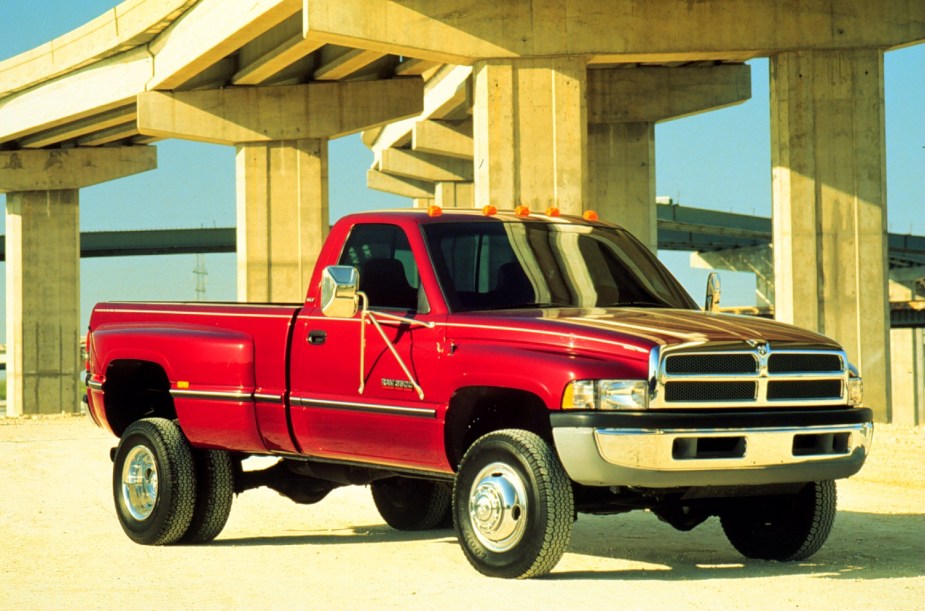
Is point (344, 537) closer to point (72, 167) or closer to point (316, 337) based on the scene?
point (316, 337)

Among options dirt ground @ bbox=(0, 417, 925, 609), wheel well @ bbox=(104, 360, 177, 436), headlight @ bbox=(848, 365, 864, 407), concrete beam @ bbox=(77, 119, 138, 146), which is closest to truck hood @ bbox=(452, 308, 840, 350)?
headlight @ bbox=(848, 365, 864, 407)

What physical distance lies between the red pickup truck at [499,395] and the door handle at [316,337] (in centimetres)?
1

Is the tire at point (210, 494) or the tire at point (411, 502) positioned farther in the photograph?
the tire at point (411, 502)

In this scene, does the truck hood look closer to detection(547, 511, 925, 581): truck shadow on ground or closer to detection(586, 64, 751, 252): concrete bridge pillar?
detection(547, 511, 925, 581): truck shadow on ground

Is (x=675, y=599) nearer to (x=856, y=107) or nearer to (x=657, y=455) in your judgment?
(x=657, y=455)

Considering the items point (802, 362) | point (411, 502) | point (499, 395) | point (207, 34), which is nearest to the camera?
point (802, 362)

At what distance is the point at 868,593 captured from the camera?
8500 millimetres

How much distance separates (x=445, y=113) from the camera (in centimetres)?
4844

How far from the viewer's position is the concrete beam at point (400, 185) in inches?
2584

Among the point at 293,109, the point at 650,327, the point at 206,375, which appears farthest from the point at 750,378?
the point at 293,109

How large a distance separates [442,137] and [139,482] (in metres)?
39.4

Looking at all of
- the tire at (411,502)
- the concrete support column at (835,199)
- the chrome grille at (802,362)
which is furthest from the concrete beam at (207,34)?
the chrome grille at (802,362)

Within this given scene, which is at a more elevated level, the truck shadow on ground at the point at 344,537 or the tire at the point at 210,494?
the tire at the point at 210,494

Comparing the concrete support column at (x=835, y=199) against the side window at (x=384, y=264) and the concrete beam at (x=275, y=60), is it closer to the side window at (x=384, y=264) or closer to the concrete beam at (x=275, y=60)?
the concrete beam at (x=275, y=60)
